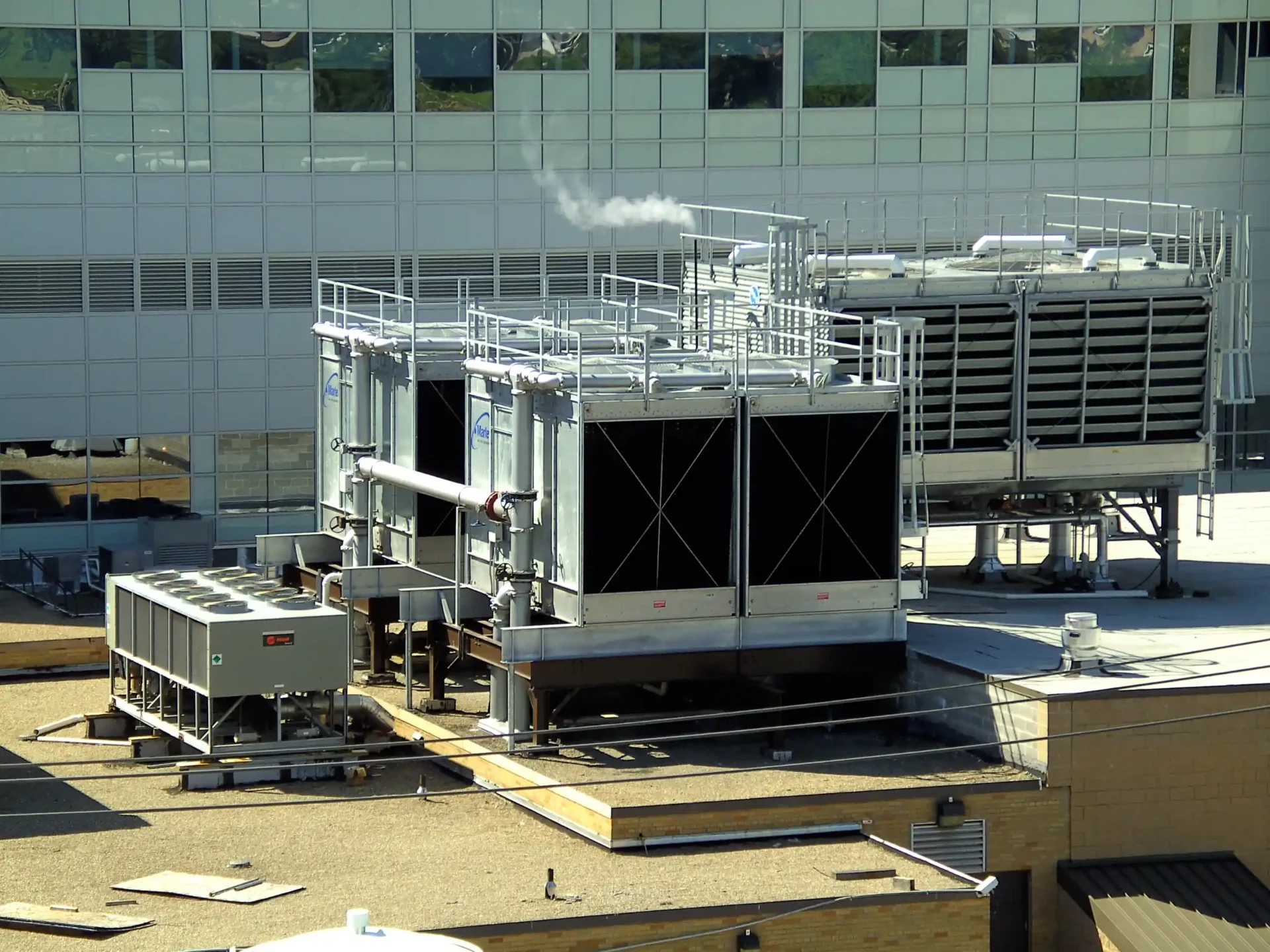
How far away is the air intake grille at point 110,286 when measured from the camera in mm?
46250

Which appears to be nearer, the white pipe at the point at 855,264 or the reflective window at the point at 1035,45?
the white pipe at the point at 855,264

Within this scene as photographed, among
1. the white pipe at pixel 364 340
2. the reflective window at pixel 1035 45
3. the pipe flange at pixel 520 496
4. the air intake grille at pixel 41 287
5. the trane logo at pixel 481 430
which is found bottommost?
the pipe flange at pixel 520 496

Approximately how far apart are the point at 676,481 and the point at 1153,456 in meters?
9.61

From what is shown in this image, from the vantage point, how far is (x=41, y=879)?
25.9 metres

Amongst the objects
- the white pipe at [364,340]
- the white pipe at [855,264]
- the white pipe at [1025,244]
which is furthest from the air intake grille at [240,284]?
the white pipe at [1025,244]

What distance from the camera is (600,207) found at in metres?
49.4

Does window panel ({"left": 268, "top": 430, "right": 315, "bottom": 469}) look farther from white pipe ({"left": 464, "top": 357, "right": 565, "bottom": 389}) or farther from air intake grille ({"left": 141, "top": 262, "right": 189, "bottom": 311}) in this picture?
white pipe ({"left": 464, "top": 357, "right": 565, "bottom": 389})

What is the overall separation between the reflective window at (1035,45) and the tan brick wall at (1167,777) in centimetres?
2450

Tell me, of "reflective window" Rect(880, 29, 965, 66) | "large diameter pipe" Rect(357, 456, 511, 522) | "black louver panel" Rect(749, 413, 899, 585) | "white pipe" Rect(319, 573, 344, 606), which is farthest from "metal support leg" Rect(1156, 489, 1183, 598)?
"reflective window" Rect(880, 29, 965, 66)

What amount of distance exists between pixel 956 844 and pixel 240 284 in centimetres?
2303

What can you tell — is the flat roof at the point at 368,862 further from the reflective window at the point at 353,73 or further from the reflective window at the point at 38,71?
the reflective window at the point at 353,73

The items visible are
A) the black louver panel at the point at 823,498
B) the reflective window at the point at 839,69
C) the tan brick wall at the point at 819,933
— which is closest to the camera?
the tan brick wall at the point at 819,933

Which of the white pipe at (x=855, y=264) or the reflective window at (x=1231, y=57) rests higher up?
the reflective window at (x=1231, y=57)

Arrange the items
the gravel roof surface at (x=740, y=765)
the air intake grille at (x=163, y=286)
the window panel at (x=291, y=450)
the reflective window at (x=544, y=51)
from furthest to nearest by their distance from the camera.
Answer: the reflective window at (x=544, y=51) → the window panel at (x=291, y=450) → the air intake grille at (x=163, y=286) → the gravel roof surface at (x=740, y=765)
